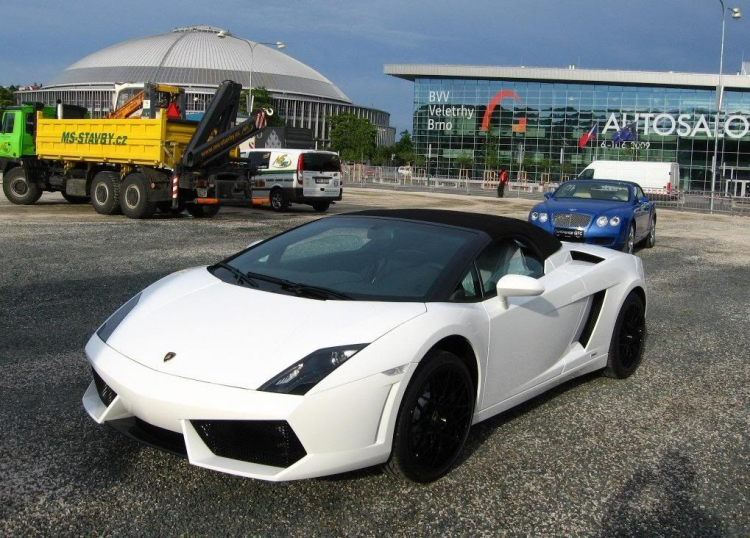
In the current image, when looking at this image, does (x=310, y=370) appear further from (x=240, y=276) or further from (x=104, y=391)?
(x=240, y=276)

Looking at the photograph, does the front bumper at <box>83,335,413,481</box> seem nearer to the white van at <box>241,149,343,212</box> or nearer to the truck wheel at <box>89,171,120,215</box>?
the truck wheel at <box>89,171,120,215</box>

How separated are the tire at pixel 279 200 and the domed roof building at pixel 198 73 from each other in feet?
281

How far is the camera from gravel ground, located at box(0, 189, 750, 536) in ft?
9.91

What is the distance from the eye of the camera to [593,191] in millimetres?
13930

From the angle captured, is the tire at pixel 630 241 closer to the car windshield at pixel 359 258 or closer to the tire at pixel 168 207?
the car windshield at pixel 359 258

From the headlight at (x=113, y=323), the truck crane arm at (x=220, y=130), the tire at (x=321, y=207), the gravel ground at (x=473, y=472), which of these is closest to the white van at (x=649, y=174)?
the tire at (x=321, y=207)

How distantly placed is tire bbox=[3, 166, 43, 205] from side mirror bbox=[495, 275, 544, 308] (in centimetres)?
1910

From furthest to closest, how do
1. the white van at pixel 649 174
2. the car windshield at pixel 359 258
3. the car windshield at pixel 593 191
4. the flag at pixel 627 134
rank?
→ the flag at pixel 627 134 → the white van at pixel 649 174 → the car windshield at pixel 593 191 → the car windshield at pixel 359 258

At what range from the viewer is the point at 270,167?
21.4 meters

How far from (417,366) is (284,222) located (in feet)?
48.5

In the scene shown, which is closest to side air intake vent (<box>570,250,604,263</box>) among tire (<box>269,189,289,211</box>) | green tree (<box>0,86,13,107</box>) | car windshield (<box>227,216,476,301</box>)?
car windshield (<box>227,216,476,301</box>)

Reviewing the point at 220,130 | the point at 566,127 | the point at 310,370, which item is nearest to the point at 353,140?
the point at 566,127

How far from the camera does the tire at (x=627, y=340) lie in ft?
16.5

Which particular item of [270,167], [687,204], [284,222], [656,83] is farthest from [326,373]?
[656,83]
